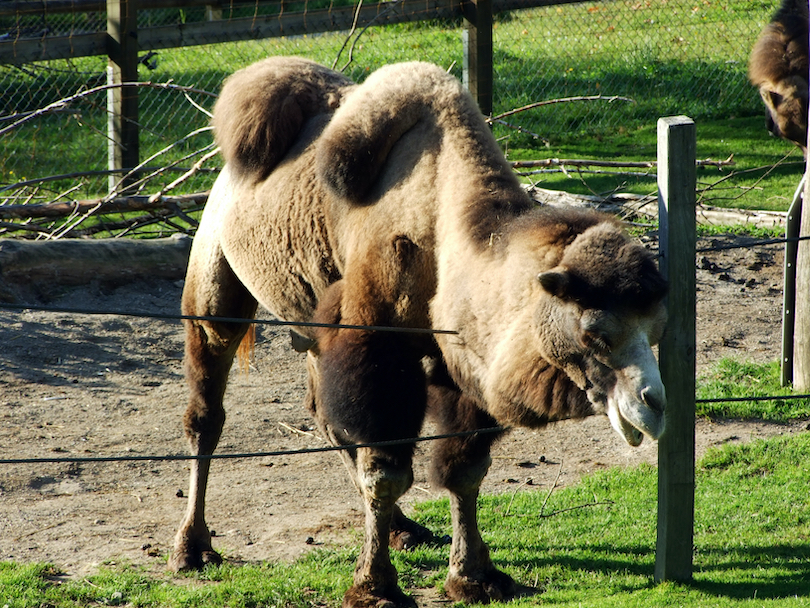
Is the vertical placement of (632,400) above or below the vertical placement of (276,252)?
below

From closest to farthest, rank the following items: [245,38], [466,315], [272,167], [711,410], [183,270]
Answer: [466,315]
[272,167]
[711,410]
[183,270]
[245,38]

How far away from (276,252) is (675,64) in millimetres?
12243

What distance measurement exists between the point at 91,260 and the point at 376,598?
215 inches

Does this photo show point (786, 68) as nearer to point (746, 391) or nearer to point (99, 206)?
point (746, 391)

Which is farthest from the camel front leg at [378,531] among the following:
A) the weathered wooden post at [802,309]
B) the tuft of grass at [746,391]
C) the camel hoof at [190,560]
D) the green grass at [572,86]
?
the green grass at [572,86]

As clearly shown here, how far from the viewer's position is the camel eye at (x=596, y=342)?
3260 millimetres

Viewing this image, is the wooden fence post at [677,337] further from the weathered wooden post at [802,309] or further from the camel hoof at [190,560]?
the weathered wooden post at [802,309]

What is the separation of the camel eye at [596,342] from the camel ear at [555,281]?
0.55ft

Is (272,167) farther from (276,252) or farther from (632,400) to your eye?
(632,400)

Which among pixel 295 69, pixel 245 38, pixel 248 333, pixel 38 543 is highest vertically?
pixel 245 38

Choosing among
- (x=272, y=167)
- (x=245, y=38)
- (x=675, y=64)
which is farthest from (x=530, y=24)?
(x=272, y=167)

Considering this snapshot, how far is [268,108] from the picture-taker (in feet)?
15.9

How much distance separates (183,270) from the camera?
911cm

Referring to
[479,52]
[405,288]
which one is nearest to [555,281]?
[405,288]
